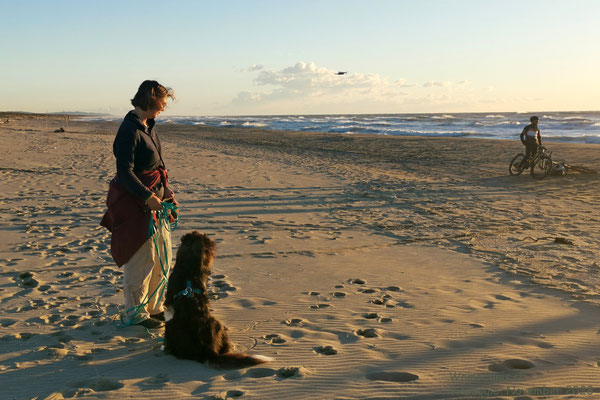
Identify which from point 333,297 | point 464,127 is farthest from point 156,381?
point 464,127

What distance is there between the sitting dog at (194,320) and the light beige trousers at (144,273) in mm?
458

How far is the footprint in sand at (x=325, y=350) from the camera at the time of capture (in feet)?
11.3

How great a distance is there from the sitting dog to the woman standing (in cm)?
46

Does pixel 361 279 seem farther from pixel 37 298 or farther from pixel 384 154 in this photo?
pixel 384 154

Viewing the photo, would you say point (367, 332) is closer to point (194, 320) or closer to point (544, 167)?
point (194, 320)

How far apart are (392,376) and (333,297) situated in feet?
5.26

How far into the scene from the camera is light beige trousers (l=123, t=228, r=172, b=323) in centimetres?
374

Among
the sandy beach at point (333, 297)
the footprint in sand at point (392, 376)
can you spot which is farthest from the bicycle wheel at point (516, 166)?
the footprint in sand at point (392, 376)

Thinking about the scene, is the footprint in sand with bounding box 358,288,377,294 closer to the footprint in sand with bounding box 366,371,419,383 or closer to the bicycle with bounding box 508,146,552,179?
the footprint in sand with bounding box 366,371,419,383

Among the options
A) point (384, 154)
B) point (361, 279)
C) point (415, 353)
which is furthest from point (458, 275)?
point (384, 154)

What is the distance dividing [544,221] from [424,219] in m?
2.14

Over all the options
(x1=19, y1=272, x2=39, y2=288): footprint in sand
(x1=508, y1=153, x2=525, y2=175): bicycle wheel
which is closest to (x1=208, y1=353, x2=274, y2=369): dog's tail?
(x1=19, y1=272, x2=39, y2=288): footprint in sand

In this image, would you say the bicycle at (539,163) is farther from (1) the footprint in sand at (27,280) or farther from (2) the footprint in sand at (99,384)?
(2) the footprint in sand at (99,384)

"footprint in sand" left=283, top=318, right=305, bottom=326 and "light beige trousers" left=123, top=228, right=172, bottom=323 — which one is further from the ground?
"light beige trousers" left=123, top=228, right=172, bottom=323
